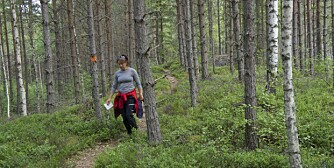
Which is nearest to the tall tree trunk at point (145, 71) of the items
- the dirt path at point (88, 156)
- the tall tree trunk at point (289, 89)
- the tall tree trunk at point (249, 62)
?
the dirt path at point (88, 156)

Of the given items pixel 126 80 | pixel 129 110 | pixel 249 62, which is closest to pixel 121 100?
pixel 129 110

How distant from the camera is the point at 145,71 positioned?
663 cm

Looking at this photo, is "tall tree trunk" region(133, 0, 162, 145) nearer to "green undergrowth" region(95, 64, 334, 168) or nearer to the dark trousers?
"green undergrowth" region(95, 64, 334, 168)

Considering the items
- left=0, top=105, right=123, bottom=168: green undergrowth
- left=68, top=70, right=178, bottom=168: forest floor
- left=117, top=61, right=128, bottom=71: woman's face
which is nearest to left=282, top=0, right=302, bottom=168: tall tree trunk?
left=68, top=70, right=178, bottom=168: forest floor

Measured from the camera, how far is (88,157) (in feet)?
22.7

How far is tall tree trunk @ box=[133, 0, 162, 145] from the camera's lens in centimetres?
652

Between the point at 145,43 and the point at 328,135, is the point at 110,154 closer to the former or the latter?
the point at 145,43

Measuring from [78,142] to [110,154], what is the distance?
6.53 ft

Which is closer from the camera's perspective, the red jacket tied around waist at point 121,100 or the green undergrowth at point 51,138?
the green undergrowth at point 51,138

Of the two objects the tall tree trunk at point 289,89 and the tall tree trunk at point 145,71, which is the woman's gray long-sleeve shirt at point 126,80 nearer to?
the tall tree trunk at point 145,71

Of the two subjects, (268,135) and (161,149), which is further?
(268,135)

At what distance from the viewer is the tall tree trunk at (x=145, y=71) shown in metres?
6.52

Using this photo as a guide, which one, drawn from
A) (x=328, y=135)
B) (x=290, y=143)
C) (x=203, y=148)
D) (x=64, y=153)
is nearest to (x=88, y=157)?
(x=64, y=153)

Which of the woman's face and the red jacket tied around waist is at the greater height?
the woman's face
